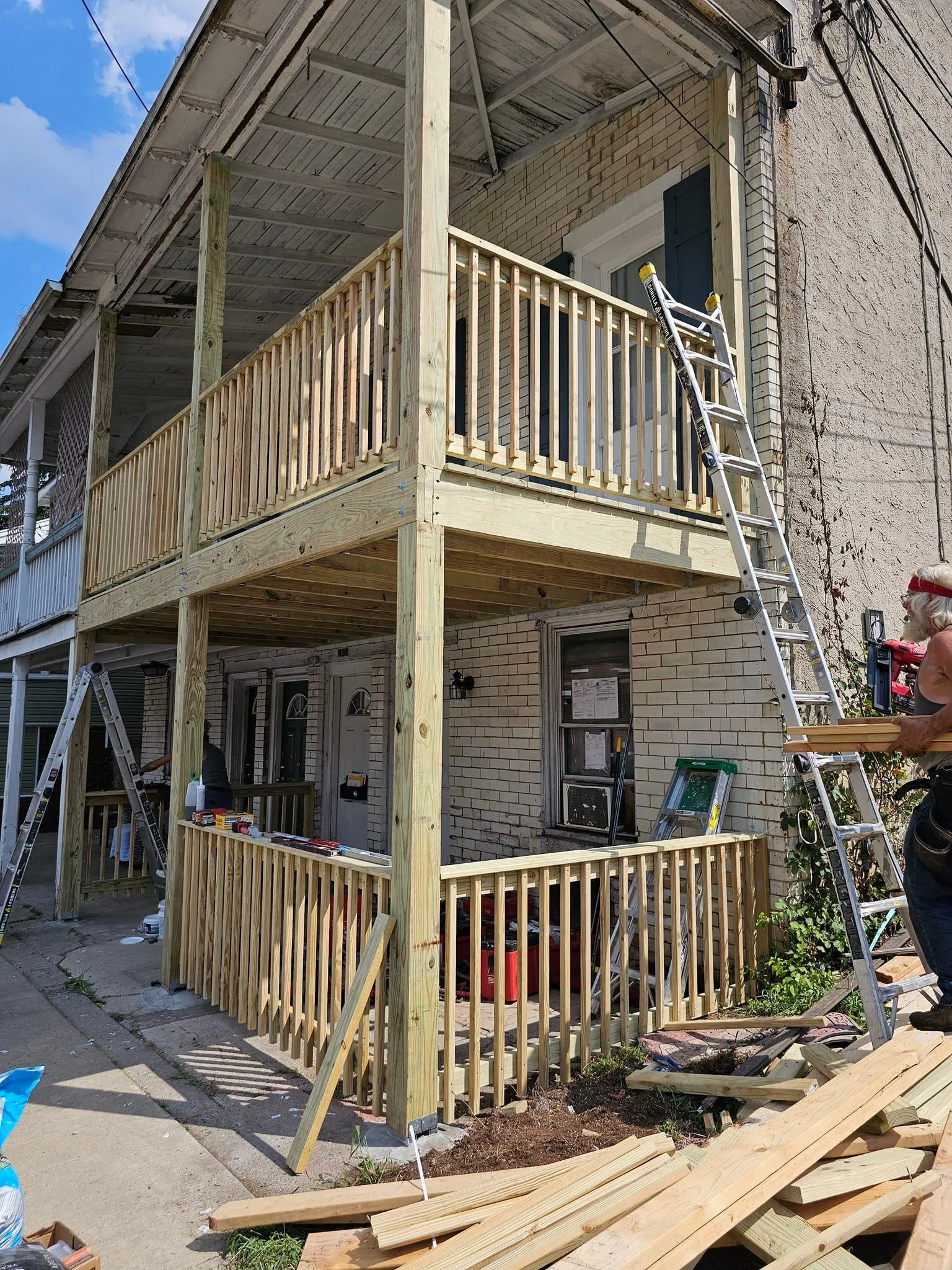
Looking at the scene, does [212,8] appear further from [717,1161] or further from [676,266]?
[717,1161]

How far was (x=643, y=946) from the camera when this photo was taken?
4.55 m

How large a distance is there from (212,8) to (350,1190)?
248 inches

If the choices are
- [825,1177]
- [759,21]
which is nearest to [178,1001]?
[825,1177]

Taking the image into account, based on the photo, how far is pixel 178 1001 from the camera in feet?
18.2

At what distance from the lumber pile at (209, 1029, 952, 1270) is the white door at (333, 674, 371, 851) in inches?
249

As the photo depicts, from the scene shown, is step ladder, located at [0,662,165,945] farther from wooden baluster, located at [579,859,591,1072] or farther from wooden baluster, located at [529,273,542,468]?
wooden baluster, located at [529,273,542,468]

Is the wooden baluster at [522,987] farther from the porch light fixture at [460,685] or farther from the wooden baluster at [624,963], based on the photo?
the porch light fixture at [460,685]

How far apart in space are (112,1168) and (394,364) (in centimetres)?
379

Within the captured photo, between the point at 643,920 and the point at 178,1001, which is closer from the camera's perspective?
the point at 643,920

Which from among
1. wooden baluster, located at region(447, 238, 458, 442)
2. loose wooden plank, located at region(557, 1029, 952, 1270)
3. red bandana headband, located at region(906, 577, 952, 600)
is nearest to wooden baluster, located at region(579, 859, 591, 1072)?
loose wooden plank, located at region(557, 1029, 952, 1270)

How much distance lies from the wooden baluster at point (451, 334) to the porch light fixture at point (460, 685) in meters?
4.04

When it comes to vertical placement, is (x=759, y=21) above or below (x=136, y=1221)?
above

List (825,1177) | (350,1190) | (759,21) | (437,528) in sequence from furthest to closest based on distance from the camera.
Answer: (759,21), (437,528), (350,1190), (825,1177)

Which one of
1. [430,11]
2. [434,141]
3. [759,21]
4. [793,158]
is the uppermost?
[759,21]
